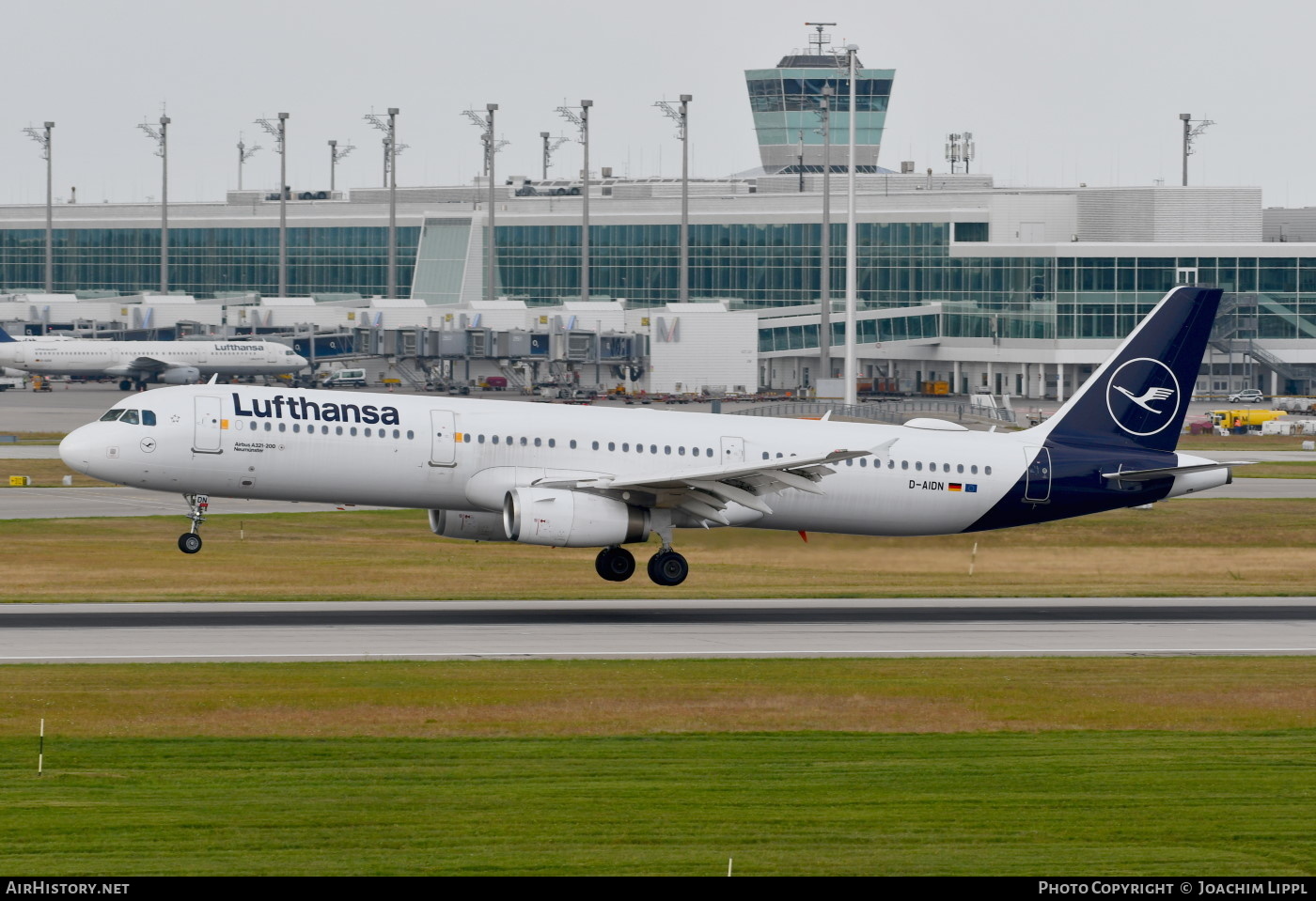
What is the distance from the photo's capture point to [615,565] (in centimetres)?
4416

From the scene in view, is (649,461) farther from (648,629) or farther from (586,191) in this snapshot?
(586,191)

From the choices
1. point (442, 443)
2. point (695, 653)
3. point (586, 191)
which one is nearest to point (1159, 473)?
point (695, 653)

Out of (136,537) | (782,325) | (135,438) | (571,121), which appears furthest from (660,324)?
(135,438)

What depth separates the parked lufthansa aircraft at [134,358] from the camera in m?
152

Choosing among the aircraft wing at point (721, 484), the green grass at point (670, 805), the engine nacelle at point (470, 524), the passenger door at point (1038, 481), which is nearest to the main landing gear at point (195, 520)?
the engine nacelle at point (470, 524)

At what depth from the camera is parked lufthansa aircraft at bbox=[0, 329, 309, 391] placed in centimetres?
15150

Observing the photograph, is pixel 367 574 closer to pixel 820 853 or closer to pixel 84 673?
pixel 84 673

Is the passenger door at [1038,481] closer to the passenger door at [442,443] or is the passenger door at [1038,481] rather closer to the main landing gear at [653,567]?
the main landing gear at [653,567]

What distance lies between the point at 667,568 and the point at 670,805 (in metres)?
19.7

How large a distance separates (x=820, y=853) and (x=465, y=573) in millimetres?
30024

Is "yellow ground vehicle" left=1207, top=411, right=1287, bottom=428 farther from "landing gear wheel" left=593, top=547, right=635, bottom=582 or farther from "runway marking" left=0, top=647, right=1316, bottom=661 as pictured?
"runway marking" left=0, top=647, right=1316, bottom=661

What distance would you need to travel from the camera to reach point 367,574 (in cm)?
4938

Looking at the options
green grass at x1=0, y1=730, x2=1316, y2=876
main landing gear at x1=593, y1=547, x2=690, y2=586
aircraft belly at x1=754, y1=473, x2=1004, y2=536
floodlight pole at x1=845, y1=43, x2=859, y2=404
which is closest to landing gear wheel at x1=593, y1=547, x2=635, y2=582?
main landing gear at x1=593, y1=547, x2=690, y2=586

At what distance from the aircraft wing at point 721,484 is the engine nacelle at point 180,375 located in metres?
114
